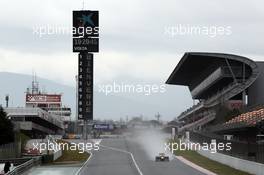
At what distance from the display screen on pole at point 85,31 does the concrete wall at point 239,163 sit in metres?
14.3

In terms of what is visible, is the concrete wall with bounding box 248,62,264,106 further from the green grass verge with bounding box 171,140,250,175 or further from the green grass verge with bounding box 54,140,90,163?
the green grass verge with bounding box 54,140,90,163

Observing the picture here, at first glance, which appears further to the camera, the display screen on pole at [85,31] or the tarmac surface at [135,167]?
the display screen on pole at [85,31]

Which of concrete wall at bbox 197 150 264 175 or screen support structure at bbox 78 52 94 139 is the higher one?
screen support structure at bbox 78 52 94 139

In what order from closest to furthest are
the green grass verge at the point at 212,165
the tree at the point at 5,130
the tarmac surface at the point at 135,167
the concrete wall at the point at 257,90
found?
the green grass verge at the point at 212,165 → the tarmac surface at the point at 135,167 → the tree at the point at 5,130 → the concrete wall at the point at 257,90

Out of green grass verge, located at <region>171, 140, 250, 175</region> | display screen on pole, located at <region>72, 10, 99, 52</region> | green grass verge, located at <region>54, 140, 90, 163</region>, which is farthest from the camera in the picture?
green grass verge, located at <region>54, 140, 90, 163</region>

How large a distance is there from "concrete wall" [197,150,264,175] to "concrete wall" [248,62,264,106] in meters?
46.9

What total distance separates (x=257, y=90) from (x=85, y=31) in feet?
226

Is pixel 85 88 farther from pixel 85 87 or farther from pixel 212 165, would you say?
pixel 212 165

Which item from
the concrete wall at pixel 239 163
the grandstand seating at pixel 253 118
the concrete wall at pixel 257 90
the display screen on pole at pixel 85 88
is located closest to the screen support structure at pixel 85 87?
the display screen on pole at pixel 85 88

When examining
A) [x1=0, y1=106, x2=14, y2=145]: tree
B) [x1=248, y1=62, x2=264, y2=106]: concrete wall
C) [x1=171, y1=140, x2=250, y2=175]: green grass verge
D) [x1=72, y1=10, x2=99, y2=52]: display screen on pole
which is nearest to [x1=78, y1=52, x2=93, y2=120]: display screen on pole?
[x1=72, y1=10, x2=99, y2=52]: display screen on pole

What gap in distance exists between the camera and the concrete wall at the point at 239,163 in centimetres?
4069

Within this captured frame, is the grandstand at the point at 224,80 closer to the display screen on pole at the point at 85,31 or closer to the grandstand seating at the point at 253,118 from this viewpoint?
the grandstand seating at the point at 253,118

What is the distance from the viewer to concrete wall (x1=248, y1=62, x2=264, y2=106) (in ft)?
374

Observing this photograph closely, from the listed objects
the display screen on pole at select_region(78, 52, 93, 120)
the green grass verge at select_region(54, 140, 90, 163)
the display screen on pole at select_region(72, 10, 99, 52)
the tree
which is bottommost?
the green grass verge at select_region(54, 140, 90, 163)
